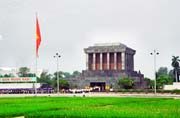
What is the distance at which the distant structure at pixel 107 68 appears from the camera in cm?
11250

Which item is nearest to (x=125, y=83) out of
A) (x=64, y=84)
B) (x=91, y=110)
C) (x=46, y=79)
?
(x=64, y=84)

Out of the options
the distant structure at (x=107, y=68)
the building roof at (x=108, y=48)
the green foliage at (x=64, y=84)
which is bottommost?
the green foliage at (x=64, y=84)

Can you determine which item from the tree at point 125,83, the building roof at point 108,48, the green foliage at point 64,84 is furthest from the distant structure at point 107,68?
the tree at point 125,83

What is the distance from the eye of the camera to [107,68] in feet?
409

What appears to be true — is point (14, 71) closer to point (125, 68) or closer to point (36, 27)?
point (125, 68)

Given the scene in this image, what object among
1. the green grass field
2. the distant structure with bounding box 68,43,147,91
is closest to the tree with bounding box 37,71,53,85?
the distant structure with bounding box 68,43,147,91

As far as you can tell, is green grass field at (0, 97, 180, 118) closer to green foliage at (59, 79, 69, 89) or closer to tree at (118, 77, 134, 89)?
tree at (118, 77, 134, 89)

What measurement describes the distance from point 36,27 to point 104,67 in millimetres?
73089

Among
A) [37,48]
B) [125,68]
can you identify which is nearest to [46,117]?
[37,48]

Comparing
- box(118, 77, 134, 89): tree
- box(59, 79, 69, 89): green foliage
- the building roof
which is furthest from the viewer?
the building roof

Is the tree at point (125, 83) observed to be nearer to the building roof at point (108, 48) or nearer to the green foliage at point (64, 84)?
the green foliage at point (64, 84)

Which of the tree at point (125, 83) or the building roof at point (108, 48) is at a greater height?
the building roof at point (108, 48)

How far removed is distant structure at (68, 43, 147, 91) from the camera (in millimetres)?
112500

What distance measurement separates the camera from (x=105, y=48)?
402 feet
